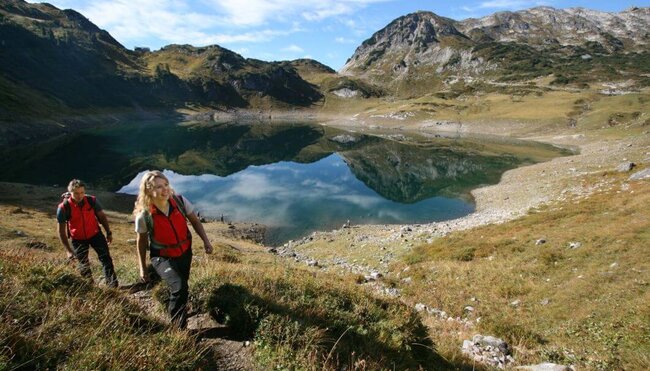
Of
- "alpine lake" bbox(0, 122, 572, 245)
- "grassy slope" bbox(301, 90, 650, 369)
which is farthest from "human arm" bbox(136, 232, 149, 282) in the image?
"alpine lake" bbox(0, 122, 572, 245)

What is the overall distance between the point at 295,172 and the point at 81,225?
7316 cm

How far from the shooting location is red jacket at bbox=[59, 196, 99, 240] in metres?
10.6

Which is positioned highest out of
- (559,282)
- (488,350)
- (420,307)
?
(488,350)

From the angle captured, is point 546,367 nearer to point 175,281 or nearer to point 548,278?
point 175,281

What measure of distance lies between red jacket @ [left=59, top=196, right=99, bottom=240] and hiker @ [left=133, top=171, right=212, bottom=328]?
173 inches

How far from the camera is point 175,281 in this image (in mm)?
7188

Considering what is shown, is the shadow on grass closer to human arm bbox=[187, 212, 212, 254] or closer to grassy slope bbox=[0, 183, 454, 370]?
grassy slope bbox=[0, 183, 454, 370]

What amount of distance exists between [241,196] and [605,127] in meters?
113

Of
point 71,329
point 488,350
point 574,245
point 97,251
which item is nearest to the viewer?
point 71,329

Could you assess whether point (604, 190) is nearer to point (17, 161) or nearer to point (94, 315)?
point (94, 315)

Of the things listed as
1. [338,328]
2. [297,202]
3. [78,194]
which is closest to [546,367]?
[338,328]

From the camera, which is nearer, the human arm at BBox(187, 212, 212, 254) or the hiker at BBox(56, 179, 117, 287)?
the human arm at BBox(187, 212, 212, 254)

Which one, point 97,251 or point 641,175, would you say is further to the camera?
point 641,175

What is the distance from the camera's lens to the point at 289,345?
645 centimetres
